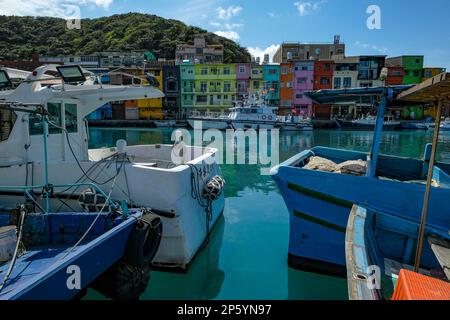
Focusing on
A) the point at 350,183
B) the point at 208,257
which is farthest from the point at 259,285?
the point at 350,183

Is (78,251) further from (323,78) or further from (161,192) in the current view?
(323,78)

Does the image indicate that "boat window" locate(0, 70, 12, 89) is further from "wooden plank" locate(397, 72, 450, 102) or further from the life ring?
"wooden plank" locate(397, 72, 450, 102)

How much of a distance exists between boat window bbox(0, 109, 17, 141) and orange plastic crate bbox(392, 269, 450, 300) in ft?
24.2

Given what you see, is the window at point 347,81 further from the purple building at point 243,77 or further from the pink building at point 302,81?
the purple building at point 243,77

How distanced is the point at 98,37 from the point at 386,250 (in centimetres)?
10031

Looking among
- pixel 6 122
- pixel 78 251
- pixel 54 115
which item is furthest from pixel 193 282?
pixel 6 122

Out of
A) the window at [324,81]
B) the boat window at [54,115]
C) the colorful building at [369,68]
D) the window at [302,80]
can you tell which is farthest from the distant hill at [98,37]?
the boat window at [54,115]

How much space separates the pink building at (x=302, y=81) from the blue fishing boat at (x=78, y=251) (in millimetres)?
55262

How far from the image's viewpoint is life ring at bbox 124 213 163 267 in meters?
4.93

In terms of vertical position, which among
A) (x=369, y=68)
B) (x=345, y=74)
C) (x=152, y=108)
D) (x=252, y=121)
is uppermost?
(x=369, y=68)

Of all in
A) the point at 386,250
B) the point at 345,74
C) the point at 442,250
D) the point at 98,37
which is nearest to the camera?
the point at 442,250

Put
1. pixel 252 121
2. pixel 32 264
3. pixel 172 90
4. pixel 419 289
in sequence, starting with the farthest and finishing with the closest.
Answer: pixel 172 90 → pixel 252 121 → pixel 32 264 → pixel 419 289

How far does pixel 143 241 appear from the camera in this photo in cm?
501

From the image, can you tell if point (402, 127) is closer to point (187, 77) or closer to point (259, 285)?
point (187, 77)
